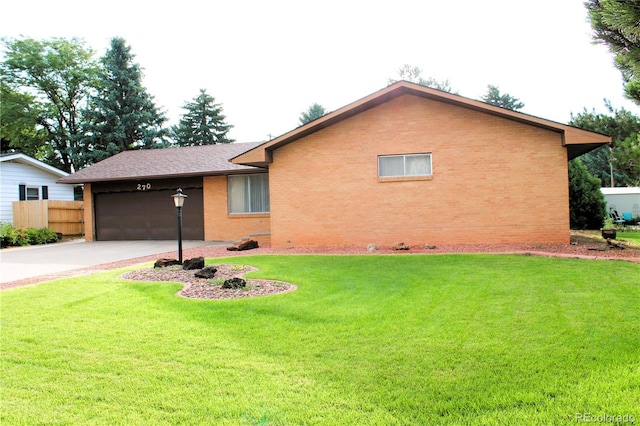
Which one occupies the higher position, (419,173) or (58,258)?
(419,173)

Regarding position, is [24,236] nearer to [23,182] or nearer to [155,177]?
[23,182]

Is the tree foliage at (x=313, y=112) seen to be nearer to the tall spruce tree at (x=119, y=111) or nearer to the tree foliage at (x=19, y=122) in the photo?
the tall spruce tree at (x=119, y=111)

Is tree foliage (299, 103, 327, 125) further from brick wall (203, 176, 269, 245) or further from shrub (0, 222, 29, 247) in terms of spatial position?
shrub (0, 222, 29, 247)

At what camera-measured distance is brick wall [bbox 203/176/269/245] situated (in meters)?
18.1

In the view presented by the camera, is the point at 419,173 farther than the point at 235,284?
Yes

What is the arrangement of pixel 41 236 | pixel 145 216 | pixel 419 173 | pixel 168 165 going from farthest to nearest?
pixel 41 236
pixel 145 216
pixel 168 165
pixel 419 173

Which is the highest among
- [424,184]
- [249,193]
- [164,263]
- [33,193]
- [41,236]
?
[33,193]

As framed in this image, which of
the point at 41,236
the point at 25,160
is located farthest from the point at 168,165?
the point at 25,160

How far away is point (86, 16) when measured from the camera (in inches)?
387

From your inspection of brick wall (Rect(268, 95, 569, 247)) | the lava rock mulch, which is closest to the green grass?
the lava rock mulch

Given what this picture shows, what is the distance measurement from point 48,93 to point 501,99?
42.3m

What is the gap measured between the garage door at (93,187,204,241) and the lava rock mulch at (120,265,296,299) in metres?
9.30

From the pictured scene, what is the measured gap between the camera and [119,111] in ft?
115

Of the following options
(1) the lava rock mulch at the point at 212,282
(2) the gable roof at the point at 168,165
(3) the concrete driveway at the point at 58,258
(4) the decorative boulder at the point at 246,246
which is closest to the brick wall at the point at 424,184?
(4) the decorative boulder at the point at 246,246
